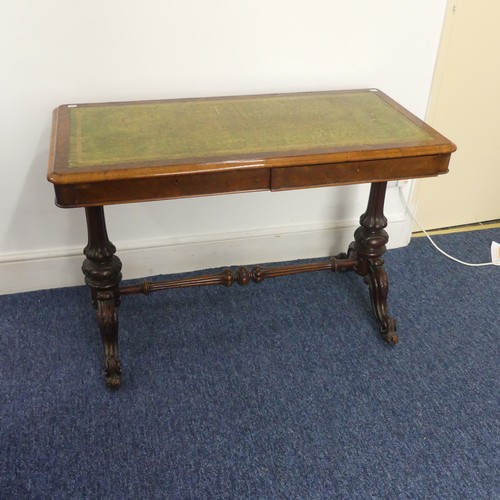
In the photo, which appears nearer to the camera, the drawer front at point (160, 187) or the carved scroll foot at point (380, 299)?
the drawer front at point (160, 187)

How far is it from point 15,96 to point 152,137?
0.62 meters

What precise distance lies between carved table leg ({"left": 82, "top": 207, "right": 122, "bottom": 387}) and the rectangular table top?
0.33m

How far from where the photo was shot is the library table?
5.11 ft

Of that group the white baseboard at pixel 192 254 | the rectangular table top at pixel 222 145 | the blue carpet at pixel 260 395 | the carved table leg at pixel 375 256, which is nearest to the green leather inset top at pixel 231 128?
the rectangular table top at pixel 222 145

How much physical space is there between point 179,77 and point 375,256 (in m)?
1.00

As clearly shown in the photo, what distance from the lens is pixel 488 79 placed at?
248 cm

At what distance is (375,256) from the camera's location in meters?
2.20

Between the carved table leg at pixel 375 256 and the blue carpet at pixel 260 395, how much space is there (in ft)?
0.23

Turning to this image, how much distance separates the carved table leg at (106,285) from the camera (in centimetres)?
188

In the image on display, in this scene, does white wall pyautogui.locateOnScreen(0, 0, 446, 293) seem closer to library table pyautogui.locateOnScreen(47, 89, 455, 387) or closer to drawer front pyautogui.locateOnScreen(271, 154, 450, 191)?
library table pyautogui.locateOnScreen(47, 89, 455, 387)

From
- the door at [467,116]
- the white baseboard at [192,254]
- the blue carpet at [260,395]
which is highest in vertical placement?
the door at [467,116]

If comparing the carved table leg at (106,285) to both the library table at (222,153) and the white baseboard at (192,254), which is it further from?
the white baseboard at (192,254)

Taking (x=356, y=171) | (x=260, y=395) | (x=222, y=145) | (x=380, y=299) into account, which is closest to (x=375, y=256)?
(x=380, y=299)

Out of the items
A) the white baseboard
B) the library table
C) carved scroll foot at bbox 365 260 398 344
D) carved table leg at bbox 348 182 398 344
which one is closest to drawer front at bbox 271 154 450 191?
the library table
